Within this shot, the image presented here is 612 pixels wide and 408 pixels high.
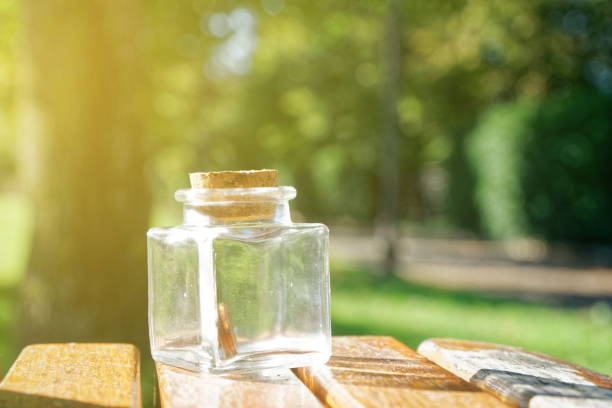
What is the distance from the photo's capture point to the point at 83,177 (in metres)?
4.82

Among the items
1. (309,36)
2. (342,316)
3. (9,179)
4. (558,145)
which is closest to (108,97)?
(342,316)

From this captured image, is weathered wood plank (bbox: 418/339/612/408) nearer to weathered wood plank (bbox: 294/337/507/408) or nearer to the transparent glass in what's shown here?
weathered wood plank (bbox: 294/337/507/408)

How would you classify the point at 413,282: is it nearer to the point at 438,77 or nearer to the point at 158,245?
the point at 158,245

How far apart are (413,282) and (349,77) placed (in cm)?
1352

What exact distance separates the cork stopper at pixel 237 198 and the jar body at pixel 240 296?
0.7 inches

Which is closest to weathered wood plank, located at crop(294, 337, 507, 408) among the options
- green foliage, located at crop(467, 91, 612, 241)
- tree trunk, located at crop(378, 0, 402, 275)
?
tree trunk, located at crop(378, 0, 402, 275)

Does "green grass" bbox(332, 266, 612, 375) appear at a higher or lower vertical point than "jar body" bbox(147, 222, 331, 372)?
lower

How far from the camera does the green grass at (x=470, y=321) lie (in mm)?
5980

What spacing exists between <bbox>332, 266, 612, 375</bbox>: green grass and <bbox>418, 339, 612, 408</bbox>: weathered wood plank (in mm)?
4054

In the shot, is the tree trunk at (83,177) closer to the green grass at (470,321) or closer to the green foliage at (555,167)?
the green grass at (470,321)

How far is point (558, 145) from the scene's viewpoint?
13.6m

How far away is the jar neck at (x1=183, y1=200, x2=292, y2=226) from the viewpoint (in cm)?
118

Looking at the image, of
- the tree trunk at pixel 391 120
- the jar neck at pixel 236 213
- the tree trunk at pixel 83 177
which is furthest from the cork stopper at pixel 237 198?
the tree trunk at pixel 391 120

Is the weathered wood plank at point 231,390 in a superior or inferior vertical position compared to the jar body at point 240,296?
inferior
